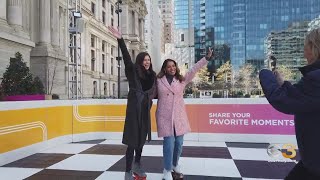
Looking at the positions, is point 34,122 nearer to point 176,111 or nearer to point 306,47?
point 176,111

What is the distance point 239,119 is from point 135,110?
4690mm

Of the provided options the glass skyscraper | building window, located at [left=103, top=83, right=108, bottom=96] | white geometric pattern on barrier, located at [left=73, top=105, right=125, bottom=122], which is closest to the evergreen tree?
white geometric pattern on barrier, located at [left=73, top=105, right=125, bottom=122]

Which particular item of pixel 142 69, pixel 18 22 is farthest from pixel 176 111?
pixel 18 22

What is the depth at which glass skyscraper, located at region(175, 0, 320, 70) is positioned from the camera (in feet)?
337

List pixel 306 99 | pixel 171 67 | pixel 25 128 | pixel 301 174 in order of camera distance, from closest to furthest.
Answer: pixel 306 99 → pixel 301 174 → pixel 171 67 → pixel 25 128

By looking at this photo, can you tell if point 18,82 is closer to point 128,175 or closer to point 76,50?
point 76,50

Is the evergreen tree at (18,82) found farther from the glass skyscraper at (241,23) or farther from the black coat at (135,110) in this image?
the glass skyscraper at (241,23)

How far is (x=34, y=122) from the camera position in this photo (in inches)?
269

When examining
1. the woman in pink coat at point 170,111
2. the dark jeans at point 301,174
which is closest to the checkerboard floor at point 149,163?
the woman in pink coat at point 170,111

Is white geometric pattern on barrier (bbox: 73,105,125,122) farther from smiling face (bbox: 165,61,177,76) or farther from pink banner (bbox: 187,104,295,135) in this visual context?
smiling face (bbox: 165,61,177,76)

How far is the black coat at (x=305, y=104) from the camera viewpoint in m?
1.65

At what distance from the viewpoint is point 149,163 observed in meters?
5.77

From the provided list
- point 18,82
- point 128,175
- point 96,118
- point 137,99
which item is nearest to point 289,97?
point 137,99

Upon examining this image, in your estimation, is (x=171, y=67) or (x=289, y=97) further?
(x=171, y=67)
